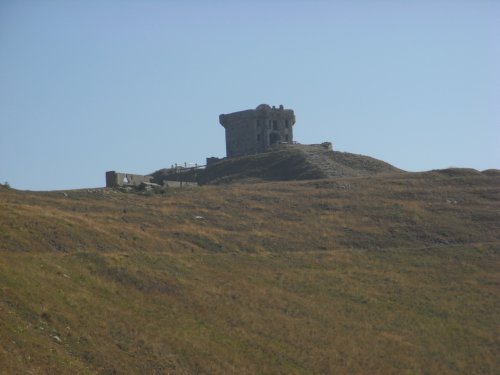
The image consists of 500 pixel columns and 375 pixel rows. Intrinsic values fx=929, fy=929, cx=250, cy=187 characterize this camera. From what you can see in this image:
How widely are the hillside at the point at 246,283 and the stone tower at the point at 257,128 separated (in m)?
31.0

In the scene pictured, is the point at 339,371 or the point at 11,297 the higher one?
the point at 11,297

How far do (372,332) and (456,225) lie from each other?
2394 cm

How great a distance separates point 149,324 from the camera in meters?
38.0

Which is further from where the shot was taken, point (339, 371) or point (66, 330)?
point (339, 371)

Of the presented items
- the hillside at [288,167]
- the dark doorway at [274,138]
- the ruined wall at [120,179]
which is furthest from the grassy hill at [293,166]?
the ruined wall at [120,179]

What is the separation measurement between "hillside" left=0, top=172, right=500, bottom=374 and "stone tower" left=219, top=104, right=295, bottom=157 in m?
31.0

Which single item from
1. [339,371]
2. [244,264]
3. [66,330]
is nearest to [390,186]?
[244,264]

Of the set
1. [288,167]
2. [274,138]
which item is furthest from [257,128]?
[288,167]

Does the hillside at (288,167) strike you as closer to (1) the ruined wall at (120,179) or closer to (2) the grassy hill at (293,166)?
(2) the grassy hill at (293,166)

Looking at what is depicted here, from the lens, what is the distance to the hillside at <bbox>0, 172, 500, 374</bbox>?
117ft

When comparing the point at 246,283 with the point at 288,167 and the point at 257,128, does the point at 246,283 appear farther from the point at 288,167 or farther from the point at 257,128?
the point at 257,128

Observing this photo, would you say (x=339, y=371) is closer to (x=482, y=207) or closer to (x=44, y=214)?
(x=44, y=214)

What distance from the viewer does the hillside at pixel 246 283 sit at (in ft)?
117

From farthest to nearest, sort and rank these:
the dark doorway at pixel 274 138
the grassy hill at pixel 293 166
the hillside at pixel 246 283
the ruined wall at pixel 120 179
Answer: the dark doorway at pixel 274 138
the grassy hill at pixel 293 166
the ruined wall at pixel 120 179
the hillside at pixel 246 283
